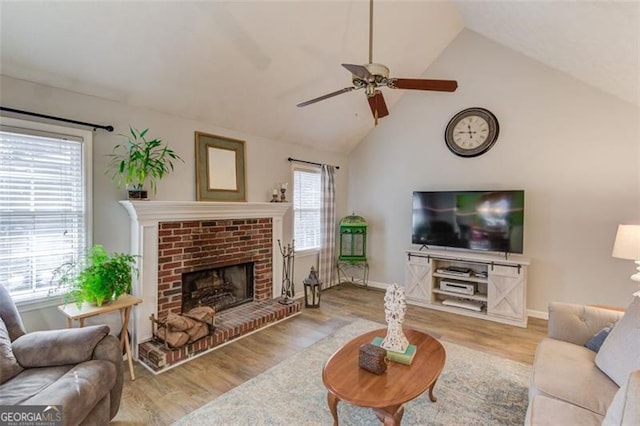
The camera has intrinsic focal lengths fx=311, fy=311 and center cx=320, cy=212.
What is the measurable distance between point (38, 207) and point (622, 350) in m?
4.21

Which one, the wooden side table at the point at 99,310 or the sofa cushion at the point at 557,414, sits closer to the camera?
the sofa cushion at the point at 557,414

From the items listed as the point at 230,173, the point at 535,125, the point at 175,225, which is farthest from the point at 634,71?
the point at 175,225

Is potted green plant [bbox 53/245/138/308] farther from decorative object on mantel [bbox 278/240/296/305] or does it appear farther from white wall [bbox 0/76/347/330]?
decorative object on mantel [bbox 278/240/296/305]

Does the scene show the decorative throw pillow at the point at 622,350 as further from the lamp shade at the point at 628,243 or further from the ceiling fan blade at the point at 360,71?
the ceiling fan blade at the point at 360,71

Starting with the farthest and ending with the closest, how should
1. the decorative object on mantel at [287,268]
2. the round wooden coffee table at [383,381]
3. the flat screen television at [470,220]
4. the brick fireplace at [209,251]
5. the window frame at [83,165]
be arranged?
the decorative object on mantel at [287,268] < the flat screen television at [470,220] < the brick fireplace at [209,251] < the window frame at [83,165] < the round wooden coffee table at [383,381]

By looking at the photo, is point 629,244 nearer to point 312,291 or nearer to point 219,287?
point 312,291

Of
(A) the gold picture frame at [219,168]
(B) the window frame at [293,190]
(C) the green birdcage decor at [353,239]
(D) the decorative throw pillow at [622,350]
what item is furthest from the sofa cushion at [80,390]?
(C) the green birdcage decor at [353,239]

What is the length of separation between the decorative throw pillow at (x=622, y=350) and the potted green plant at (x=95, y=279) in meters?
3.45

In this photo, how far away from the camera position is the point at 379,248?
5.55 meters

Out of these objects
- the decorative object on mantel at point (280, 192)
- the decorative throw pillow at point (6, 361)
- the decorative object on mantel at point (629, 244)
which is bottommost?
the decorative throw pillow at point (6, 361)

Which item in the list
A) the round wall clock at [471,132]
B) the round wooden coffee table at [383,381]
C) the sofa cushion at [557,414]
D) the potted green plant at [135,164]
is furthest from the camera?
the round wall clock at [471,132]

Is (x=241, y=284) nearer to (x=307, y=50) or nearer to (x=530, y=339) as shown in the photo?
(x=307, y=50)

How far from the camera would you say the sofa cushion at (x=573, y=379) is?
1.64 metres

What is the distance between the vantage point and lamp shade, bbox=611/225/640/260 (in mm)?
2520
